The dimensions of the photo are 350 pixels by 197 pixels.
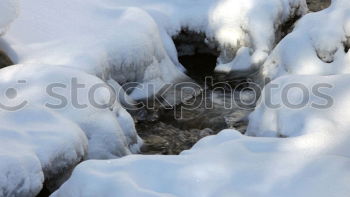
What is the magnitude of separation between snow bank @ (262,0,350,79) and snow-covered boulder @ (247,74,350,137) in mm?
2108

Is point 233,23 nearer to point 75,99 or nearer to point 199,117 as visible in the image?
point 199,117

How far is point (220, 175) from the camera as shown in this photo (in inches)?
151

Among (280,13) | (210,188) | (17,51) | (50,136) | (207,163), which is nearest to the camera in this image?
(210,188)

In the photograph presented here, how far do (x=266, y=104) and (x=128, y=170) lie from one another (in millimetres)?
2415

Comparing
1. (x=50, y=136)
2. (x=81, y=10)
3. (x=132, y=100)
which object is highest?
(x=81, y=10)

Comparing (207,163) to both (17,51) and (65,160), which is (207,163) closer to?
(65,160)

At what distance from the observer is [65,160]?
514 cm

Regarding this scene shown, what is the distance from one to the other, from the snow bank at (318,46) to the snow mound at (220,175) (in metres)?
3.92

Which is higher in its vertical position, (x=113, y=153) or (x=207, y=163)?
(x=207, y=163)

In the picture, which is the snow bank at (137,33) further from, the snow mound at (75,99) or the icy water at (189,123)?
the snow mound at (75,99)

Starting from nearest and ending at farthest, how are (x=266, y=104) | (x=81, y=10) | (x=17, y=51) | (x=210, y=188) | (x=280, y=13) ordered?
(x=210, y=188) → (x=266, y=104) → (x=17, y=51) → (x=81, y=10) → (x=280, y=13)

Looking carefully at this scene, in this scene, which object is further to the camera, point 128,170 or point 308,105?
point 308,105

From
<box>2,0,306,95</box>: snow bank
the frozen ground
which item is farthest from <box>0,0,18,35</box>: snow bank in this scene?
<box>2,0,306,95</box>: snow bank

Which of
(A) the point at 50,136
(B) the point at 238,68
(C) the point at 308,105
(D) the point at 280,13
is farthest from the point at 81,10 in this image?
(C) the point at 308,105
